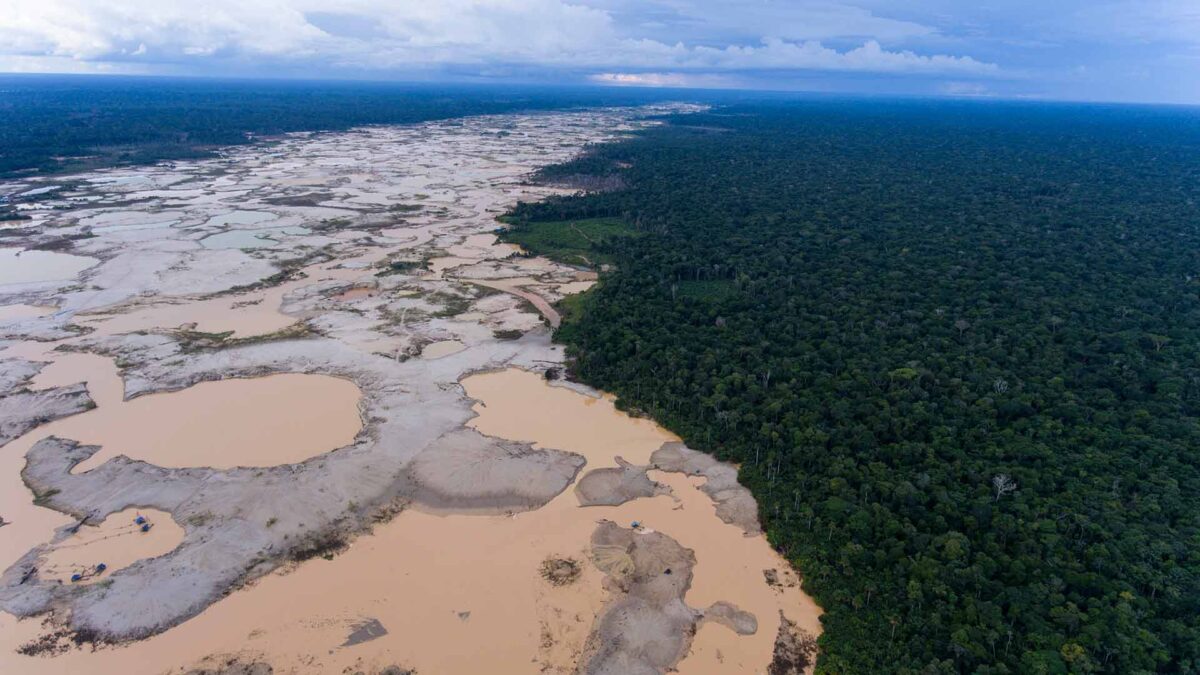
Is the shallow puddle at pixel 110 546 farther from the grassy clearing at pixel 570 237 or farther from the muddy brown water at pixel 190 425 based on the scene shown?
the grassy clearing at pixel 570 237

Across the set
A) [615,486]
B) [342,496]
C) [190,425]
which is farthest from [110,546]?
[615,486]

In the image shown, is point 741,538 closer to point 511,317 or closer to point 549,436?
point 549,436

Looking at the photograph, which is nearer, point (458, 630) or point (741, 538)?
point (458, 630)

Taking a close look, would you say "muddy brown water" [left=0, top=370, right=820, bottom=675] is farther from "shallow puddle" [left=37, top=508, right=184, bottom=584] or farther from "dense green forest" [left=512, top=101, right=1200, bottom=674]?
"dense green forest" [left=512, top=101, right=1200, bottom=674]

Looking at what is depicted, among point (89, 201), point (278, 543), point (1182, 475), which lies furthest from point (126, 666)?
point (89, 201)

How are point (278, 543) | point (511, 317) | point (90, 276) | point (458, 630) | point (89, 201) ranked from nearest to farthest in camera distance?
1. point (458, 630)
2. point (278, 543)
3. point (511, 317)
4. point (90, 276)
5. point (89, 201)

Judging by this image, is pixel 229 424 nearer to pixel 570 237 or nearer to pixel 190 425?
pixel 190 425

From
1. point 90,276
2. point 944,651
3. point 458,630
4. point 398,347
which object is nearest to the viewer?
point 944,651
